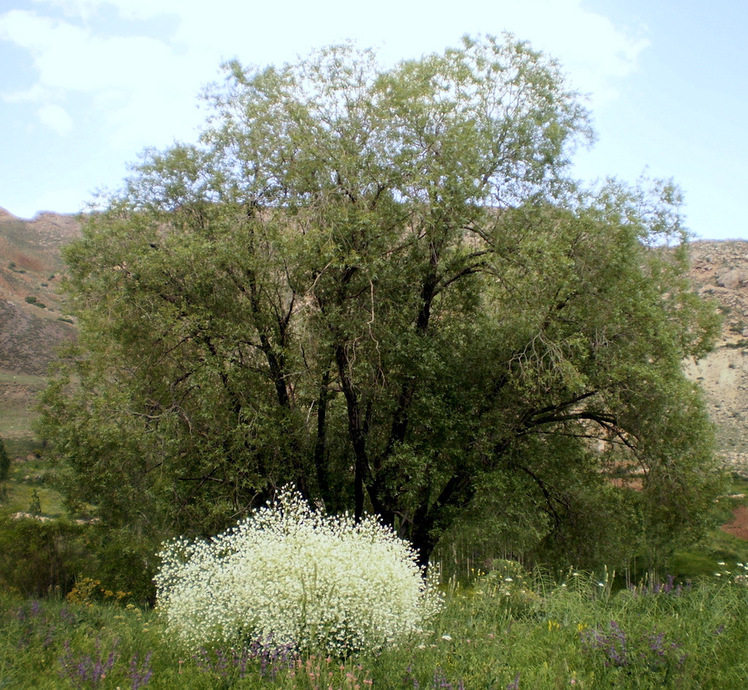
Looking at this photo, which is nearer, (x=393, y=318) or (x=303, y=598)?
(x=303, y=598)

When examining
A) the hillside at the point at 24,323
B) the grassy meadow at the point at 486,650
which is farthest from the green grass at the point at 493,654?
the hillside at the point at 24,323

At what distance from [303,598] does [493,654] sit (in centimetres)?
171

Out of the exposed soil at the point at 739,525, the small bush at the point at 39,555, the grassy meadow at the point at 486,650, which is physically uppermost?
the grassy meadow at the point at 486,650

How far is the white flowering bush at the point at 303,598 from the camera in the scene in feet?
18.0

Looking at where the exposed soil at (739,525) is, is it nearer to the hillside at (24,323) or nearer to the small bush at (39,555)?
the small bush at (39,555)

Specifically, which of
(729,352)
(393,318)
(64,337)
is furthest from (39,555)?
(729,352)

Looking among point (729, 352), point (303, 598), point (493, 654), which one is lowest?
point (493, 654)

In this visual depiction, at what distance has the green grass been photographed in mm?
4629

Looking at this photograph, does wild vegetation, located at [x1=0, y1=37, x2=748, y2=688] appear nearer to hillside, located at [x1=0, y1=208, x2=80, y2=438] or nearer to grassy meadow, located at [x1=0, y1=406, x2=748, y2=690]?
grassy meadow, located at [x1=0, y1=406, x2=748, y2=690]

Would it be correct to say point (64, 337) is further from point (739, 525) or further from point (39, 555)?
point (739, 525)

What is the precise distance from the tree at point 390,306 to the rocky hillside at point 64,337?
3034cm

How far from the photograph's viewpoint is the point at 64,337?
59.8m

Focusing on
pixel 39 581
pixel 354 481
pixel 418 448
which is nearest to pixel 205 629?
pixel 418 448

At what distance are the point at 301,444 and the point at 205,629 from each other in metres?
6.87
